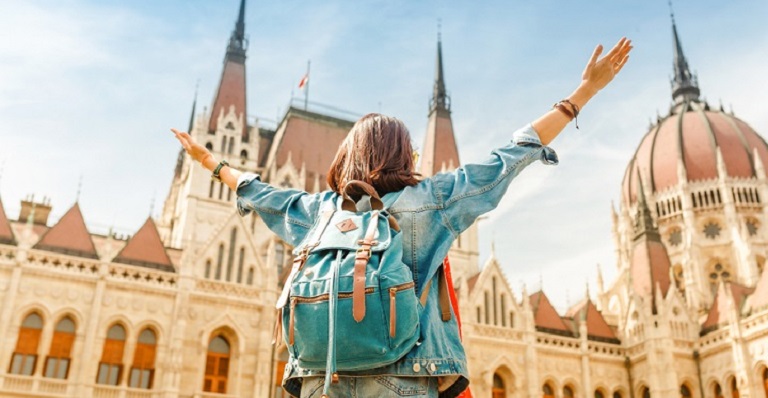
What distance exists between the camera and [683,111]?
52.9 meters

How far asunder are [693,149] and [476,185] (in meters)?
50.9

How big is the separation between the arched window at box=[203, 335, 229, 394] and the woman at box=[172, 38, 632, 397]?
22.1m

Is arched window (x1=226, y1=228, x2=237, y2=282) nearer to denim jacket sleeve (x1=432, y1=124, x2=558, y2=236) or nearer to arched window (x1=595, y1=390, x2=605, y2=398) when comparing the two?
arched window (x1=595, y1=390, x2=605, y2=398)

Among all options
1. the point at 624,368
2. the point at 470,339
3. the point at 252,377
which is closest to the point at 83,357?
the point at 252,377

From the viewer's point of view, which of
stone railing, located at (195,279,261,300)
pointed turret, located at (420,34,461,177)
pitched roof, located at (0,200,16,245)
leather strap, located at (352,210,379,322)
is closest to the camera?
leather strap, located at (352,210,379,322)

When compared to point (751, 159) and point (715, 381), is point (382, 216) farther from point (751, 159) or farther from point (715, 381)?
point (751, 159)

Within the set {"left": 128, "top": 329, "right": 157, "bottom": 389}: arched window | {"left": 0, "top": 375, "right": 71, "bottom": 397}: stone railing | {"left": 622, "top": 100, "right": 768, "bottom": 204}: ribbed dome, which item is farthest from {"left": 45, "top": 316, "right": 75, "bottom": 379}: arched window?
{"left": 622, "top": 100, "right": 768, "bottom": 204}: ribbed dome

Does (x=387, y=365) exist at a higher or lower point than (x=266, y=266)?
lower

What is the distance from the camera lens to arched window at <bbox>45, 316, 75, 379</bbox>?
22000 mm

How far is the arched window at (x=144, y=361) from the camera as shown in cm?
2288

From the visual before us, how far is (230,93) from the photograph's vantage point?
34844 mm

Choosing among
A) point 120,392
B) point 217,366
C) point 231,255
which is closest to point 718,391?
point 217,366

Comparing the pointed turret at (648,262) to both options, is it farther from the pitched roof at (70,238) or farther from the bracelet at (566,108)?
the bracelet at (566,108)

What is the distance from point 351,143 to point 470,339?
A: 25636mm
